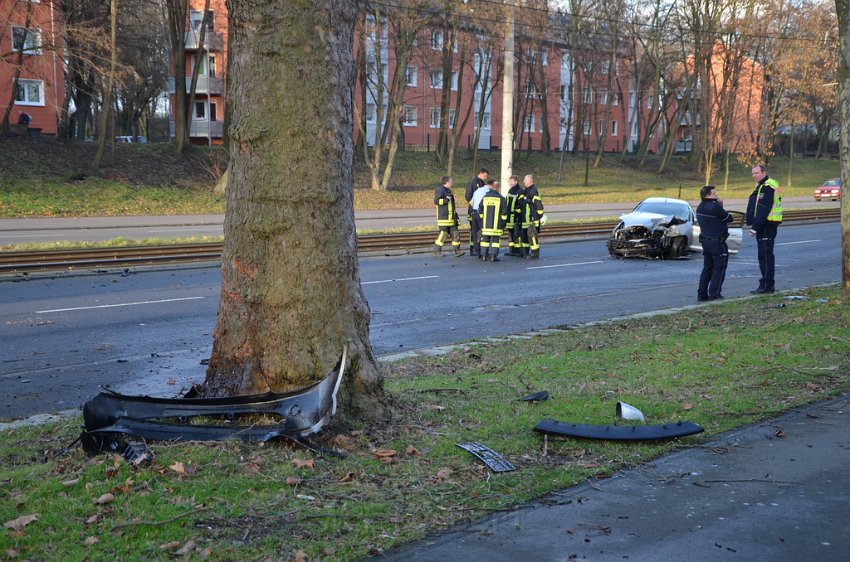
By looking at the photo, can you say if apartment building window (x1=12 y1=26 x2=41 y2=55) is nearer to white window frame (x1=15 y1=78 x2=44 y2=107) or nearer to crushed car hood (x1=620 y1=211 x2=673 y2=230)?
white window frame (x1=15 y1=78 x2=44 y2=107)

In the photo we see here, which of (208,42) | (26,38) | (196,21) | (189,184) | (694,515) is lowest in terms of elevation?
(694,515)

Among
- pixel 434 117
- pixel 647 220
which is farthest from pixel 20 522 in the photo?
pixel 434 117

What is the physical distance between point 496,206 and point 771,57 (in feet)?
155

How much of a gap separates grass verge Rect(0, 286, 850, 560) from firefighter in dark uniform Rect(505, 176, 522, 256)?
12.6 m

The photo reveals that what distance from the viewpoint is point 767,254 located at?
1548 centimetres

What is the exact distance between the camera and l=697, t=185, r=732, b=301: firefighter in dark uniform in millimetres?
14773

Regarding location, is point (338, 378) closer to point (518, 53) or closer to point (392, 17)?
point (392, 17)

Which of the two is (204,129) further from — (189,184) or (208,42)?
(189,184)

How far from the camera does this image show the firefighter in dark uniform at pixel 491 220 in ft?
66.9

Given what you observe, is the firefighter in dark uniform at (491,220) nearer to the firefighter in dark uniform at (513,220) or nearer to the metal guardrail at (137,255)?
the firefighter in dark uniform at (513,220)

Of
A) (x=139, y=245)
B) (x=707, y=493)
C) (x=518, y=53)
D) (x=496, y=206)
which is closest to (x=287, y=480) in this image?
(x=707, y=493)

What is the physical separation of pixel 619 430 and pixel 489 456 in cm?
110

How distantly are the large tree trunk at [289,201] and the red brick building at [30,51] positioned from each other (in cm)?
3249

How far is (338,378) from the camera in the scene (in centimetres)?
597
